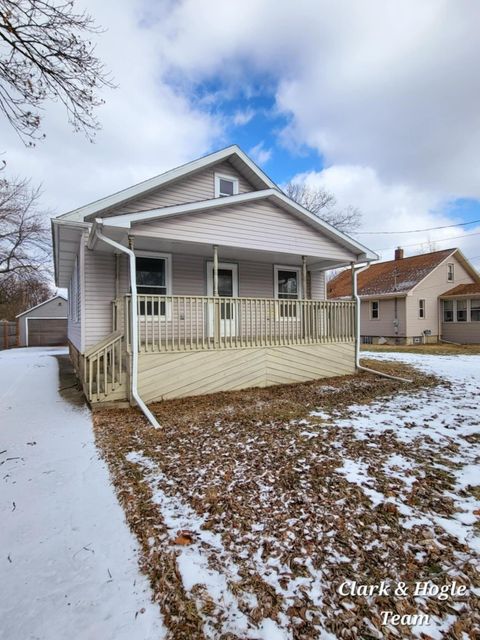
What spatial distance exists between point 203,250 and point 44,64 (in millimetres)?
4955

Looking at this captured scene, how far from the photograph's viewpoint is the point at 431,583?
6.78 feet

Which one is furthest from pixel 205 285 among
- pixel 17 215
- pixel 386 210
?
pixel 386 210

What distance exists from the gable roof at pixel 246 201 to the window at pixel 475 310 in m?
14.5

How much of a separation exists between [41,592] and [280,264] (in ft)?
31.9

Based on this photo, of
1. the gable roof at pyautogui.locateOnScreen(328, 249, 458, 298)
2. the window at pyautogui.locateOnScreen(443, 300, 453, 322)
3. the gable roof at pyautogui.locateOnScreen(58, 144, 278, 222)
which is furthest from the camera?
the window at pyautogui.locateOnScreen(443, 300, 453, 322)

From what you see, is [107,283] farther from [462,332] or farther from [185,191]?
[462,332]

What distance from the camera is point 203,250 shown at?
8727mm

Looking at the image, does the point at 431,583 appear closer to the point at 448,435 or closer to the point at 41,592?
the point at 41,592

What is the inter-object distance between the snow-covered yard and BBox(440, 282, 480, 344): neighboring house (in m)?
17.4

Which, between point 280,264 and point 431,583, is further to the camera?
point 280,264

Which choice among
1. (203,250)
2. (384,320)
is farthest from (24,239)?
(384,320)

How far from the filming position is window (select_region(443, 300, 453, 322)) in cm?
2125

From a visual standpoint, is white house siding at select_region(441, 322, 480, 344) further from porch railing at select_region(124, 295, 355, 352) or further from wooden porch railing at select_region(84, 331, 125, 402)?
wooden porch railing at select_region(84, 331, 125, 402)

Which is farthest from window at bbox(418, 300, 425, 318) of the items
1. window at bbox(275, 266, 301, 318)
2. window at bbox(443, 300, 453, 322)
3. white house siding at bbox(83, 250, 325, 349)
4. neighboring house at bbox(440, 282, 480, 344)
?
white house siding at bbox(83, 250, 325, 349)
